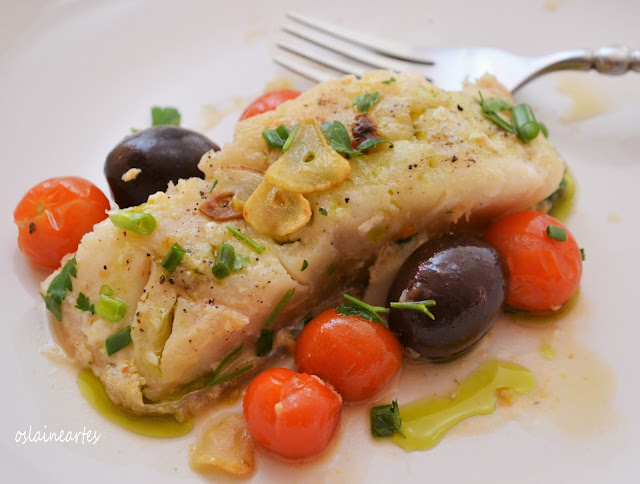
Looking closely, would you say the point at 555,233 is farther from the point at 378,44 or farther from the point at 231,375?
the point at 378,44

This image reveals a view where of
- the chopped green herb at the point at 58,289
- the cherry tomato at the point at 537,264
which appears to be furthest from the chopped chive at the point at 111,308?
the cherry tomato at the point at 537,264

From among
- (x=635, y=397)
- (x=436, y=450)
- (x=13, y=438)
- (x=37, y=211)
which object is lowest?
(x=635, y=397)

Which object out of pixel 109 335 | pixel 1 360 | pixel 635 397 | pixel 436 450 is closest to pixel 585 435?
pixel 635 397

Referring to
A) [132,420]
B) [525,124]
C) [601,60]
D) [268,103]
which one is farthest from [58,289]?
[601,60]

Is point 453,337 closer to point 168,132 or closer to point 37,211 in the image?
point 168,132

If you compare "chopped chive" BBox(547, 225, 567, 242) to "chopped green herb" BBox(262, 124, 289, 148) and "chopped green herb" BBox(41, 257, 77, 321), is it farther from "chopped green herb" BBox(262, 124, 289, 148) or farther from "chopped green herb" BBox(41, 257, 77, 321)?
"chopped green herb" BBox(41, 257, 77, 321)

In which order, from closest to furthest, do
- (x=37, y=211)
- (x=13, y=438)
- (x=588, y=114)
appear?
(x=13, y=438)
(x=37, y=211)
(x=588, y=114)
